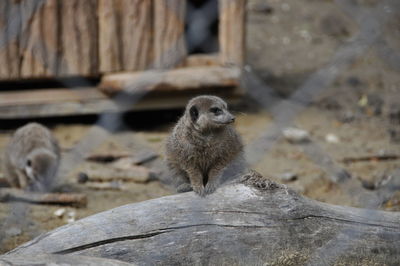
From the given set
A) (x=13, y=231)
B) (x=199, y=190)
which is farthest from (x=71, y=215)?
(x=199, y=190)

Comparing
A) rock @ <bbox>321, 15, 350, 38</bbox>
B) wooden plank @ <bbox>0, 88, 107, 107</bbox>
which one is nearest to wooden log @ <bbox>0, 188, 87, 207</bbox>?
wooden plank @ <bbox>0, 88, 107, 107</bbox>

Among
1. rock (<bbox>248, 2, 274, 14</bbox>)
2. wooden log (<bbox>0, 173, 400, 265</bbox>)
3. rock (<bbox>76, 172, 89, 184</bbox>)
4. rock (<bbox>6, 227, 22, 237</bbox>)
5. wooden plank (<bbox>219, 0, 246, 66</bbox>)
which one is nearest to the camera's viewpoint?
wooden log (<bbox>0, 173, 400, 265</bbox>)

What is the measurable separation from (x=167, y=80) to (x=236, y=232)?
10.7 ft

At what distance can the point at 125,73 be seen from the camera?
20.0ft

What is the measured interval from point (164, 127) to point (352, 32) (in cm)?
314

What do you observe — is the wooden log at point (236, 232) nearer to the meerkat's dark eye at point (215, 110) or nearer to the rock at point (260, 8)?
the meerkat's dark eye at point (215, 110)

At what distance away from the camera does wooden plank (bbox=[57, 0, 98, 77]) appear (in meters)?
5.86

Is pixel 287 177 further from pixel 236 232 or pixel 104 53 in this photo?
pixel 236 232

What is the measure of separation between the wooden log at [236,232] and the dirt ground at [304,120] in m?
0.88

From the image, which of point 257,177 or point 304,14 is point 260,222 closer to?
point 257,177

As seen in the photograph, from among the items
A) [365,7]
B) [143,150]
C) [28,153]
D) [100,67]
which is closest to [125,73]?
[100,67]

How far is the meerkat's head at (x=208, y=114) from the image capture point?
3643 millimetres

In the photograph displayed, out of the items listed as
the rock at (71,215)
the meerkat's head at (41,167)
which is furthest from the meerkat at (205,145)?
the meerkat's head at (41,167)

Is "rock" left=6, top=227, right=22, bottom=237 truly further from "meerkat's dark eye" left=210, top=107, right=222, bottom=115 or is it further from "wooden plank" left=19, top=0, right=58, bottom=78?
"wooden plank" left=19, top=0, right=58, bottom=78
